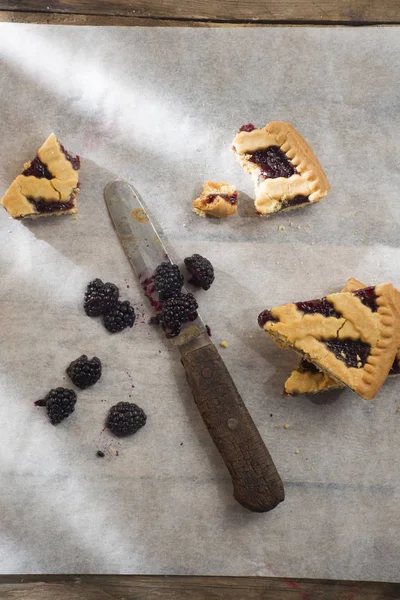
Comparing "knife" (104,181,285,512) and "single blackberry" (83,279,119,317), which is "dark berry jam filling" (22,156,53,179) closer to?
"single blackberry" (83,279,119,317)

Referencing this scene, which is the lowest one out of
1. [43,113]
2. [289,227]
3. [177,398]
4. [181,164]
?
[177,398]

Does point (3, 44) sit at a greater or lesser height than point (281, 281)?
greater

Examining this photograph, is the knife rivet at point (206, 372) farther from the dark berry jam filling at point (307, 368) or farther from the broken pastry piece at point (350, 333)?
the dark berry jam filling at point (307, 368)

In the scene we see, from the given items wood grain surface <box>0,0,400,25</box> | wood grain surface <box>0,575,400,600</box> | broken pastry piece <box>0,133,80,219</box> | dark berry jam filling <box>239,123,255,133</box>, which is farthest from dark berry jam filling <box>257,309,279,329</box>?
wood grain surface <box>0,0,400,25</box>

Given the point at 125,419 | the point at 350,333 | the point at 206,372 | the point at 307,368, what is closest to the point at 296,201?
the point at 350,333

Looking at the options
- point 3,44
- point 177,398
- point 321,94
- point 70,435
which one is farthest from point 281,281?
point 3,44

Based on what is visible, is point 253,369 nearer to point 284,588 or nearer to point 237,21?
point 284,588

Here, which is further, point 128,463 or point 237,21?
point 237,21

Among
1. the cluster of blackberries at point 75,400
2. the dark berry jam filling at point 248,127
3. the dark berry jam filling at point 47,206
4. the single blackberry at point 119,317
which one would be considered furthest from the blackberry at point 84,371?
the dark berry jam filling at point 248,127
